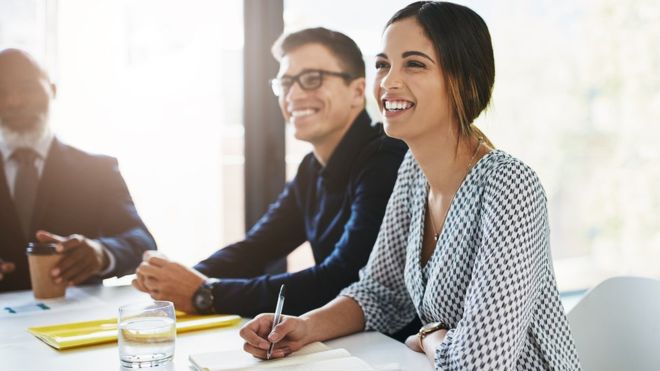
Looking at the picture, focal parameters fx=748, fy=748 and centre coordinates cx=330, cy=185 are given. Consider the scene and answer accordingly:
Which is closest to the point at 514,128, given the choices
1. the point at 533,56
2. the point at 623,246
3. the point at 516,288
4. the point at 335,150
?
the point at 533,56

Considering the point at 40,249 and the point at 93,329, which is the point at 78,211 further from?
the point at 93,329

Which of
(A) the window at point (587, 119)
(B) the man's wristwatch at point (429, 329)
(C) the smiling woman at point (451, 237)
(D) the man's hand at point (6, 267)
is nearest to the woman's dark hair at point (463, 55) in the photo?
(C) the smiling woman at point (451, 237)

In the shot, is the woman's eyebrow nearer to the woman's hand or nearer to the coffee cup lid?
the woman's hand

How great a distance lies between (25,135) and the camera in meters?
2.42

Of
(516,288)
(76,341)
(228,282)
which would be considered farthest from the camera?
(228,282)

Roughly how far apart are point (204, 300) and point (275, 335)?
0.48 metres

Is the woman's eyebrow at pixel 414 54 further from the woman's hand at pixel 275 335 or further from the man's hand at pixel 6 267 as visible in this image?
the man's hand at pixel 6 267

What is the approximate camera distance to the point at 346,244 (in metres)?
1.99

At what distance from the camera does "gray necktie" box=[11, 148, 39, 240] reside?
2.42 m

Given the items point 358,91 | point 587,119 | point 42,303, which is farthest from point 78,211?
point 587,119

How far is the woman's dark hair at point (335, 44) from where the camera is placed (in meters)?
2.40

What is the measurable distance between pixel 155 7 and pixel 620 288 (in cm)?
192

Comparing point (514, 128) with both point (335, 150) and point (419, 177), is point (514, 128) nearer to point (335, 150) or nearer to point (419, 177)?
point (335, 150)

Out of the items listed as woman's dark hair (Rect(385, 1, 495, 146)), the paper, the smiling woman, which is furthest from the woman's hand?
the paper
